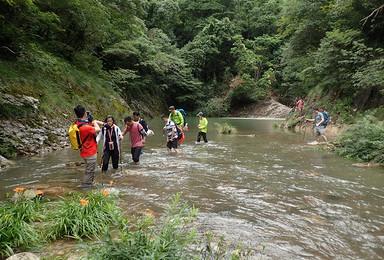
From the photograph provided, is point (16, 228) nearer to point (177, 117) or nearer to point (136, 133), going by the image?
point (136, 133)

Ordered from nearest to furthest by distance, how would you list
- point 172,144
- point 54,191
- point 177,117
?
point 54,191, point 172,144, point 177,117

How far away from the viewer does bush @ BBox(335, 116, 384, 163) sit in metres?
8.22

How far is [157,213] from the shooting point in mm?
4215

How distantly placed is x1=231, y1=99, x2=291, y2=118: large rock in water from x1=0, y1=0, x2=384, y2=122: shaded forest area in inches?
50.6

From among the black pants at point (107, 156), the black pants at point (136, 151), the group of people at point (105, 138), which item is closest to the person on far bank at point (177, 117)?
the group of people at point (105, 138)

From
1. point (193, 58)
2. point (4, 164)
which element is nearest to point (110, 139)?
point (4, 164)

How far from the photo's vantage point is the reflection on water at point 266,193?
11.3ft

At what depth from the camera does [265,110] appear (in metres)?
40.9

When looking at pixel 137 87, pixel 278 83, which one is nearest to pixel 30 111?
pixel 137 87

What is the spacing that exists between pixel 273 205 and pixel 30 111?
968 cm

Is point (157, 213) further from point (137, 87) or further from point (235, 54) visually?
point (235, 54)

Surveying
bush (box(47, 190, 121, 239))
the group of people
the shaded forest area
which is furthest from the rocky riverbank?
bush (box(47, 190, 121, 239))

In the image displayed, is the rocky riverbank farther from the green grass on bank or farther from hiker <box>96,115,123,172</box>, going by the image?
the green grass on bank

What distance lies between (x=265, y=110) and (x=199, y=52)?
1445cm
